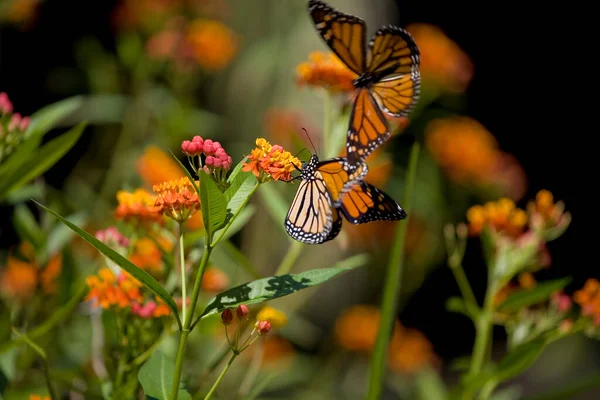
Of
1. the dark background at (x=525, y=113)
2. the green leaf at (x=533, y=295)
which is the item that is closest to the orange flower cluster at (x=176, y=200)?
the green leaf at (x=533, y=295)

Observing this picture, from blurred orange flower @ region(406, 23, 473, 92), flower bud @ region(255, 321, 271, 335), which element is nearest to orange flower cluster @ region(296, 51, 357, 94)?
flower bud @ region(255, 321, 271, 335)

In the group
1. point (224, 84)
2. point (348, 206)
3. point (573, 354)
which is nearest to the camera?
point (348, 206)

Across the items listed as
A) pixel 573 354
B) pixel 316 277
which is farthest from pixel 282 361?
pixel 573 354

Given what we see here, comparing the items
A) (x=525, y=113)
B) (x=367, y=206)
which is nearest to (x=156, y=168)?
(x=367, y=206)

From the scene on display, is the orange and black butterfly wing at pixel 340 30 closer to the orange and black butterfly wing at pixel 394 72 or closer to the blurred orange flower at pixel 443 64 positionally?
the orange and black butterfly wing at pixel 394 72

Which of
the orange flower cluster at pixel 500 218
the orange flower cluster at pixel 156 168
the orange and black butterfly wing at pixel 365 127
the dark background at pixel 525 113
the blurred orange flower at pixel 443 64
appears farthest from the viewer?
the dark background at pixel 525 113

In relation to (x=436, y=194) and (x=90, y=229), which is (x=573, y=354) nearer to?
(x=436, y=194)
